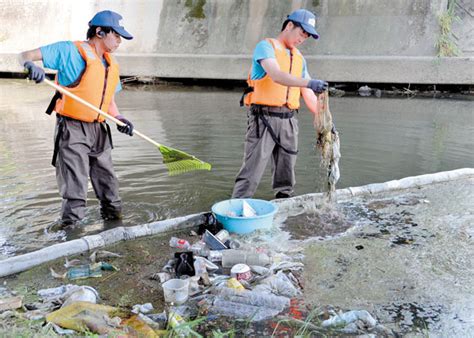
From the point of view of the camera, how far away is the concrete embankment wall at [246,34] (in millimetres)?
14367

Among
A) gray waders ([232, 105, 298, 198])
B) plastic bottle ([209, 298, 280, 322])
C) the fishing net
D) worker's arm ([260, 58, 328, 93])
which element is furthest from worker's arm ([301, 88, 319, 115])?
plastic bottle ([209, 298, 280, 322])

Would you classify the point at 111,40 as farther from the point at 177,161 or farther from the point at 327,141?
Result: the point at 327,141

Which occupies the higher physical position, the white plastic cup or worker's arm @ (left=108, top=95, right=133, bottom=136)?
worker's arm @ (left=108, top=95, right=133, bottom=136)

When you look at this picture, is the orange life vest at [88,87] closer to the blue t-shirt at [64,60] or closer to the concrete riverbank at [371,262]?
the blue t-shirt at [64,60]

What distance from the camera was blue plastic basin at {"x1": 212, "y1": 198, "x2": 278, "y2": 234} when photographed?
474 cm

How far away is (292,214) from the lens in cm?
541

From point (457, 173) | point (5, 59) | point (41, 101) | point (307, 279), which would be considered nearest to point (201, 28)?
point (41, 101)

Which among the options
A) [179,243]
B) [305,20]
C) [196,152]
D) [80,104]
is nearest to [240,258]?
[179,243]

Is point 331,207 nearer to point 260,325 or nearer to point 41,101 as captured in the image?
point 260,325

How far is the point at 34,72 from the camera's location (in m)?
4.43

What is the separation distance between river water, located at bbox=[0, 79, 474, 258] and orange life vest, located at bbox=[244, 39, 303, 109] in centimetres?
151

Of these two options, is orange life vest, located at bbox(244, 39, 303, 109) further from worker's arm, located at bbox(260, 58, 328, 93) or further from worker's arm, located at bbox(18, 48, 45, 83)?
worker's arm, located at bbox(18, 48, 45, 83)

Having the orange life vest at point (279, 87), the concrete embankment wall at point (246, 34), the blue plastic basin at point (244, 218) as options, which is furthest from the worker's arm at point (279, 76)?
the concrete embankment wall at point (246, 34)

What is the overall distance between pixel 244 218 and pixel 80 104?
1891mm
